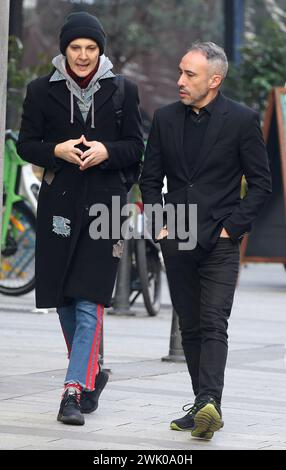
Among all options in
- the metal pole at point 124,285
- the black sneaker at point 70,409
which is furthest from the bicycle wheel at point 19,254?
the black sneaker at point 70,409

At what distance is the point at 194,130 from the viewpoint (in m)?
6.35

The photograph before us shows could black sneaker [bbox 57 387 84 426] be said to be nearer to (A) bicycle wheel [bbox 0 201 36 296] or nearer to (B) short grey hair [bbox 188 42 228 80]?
(B) short grey hair [bbox 188 42 228 80]

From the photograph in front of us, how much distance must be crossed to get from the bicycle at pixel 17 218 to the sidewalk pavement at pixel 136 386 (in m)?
0.22

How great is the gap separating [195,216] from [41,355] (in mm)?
2961

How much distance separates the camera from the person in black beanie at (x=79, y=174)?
6484mm

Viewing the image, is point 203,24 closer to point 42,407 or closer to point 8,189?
point 8,189

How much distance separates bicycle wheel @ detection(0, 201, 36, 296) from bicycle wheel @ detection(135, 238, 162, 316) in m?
1.02

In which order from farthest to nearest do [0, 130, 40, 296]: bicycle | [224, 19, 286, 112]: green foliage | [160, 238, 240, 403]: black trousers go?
[224, 19, 286, 112]: green foliage, [0, 130, 40, 296]: bicycle, [160, 238, 240, 403]: black trousers

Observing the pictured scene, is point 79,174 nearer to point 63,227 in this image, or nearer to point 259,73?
point 63,227

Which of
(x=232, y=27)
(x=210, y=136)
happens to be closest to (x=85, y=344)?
(x=210, y=136)

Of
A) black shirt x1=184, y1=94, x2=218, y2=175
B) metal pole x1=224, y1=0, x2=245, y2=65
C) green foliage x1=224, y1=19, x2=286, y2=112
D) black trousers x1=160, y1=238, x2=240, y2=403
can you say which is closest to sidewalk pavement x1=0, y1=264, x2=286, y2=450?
black trousers x1=160, y1=238, x2=240, y2=403

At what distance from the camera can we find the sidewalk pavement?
19.6ft

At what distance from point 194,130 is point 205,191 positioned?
0.30 meters
